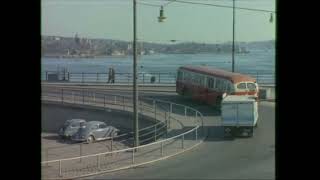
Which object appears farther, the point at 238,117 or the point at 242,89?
the point at 242,89

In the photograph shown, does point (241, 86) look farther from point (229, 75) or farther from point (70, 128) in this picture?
point (70, 128)

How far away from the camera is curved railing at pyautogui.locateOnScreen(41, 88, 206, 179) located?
2231 cm

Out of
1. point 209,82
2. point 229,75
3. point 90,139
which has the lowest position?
point 90,139

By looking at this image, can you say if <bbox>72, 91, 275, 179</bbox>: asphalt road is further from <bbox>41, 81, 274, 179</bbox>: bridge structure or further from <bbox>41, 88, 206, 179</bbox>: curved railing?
<bbox>41, 88, 206, 179</bbox>: curved railing

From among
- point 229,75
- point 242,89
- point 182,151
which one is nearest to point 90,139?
point 229,75

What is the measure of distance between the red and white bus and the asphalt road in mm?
6066

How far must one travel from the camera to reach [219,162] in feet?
74.3

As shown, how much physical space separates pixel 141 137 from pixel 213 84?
7.83 metres

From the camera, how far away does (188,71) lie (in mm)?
45438

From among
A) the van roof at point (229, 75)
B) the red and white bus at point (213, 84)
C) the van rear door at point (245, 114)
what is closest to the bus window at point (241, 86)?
the red and white bus at point (213, 84)

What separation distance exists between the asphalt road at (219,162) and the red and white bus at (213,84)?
6.07 m

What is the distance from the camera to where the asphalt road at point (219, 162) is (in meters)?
19.9
